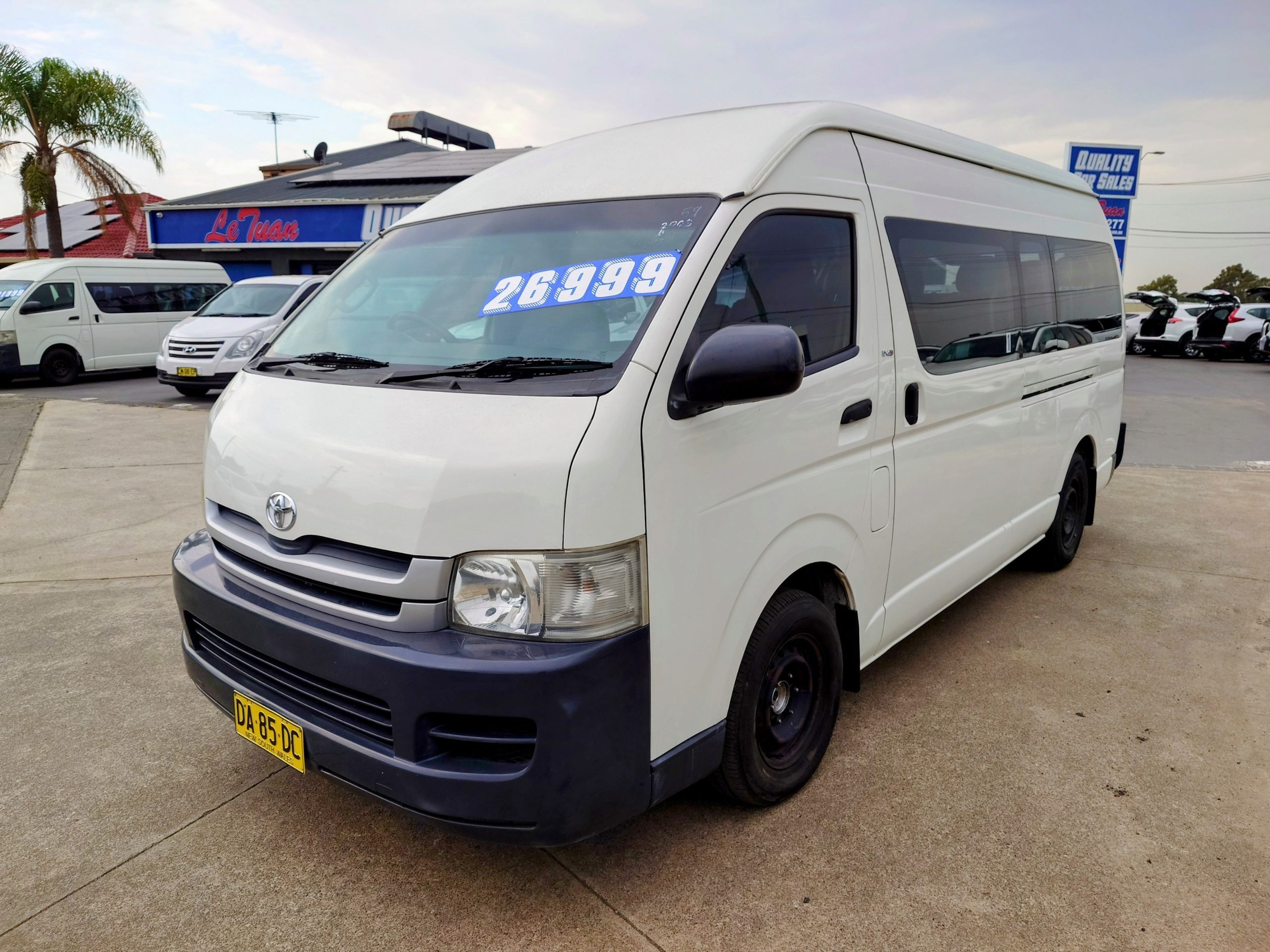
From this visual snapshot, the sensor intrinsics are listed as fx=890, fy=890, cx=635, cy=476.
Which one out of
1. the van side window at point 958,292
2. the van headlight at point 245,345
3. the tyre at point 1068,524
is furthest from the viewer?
the van headlight at point 245,345

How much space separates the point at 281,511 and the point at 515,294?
91 cm

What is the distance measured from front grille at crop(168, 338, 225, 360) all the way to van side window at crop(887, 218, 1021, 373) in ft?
37.0

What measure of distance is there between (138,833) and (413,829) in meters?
0.86

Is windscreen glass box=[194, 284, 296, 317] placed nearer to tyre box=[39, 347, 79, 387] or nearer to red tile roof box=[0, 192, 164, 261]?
tyre box=[39, 347, 79, 387]

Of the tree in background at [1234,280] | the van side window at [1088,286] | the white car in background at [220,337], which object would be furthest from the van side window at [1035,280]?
the tree in background at [1234,280]

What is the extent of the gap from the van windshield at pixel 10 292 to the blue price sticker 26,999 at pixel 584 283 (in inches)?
605

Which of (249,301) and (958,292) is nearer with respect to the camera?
(958,292)

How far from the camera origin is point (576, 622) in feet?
6.91

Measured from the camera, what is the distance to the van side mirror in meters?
2.18

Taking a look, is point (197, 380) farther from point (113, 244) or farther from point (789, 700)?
point (113, 244)

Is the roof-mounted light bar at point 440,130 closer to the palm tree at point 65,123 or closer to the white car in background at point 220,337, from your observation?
the palm tree at point 65,123

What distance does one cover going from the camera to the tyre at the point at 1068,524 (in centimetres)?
508

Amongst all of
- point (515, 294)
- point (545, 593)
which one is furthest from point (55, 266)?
point (545, 593)

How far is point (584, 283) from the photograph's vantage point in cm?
254
